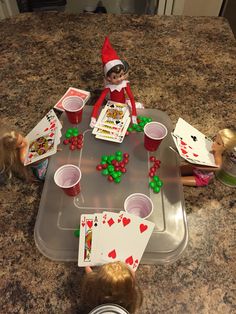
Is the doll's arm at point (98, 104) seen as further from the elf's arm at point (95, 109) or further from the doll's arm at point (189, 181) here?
the doll's arm at point (189, 181)

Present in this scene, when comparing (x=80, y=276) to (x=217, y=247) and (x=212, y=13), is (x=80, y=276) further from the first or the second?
(x=212, y=13)

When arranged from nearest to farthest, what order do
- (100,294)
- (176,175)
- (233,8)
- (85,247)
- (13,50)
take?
(100,294)
(85,247)
(176,175)
(13,50)
(233,8)

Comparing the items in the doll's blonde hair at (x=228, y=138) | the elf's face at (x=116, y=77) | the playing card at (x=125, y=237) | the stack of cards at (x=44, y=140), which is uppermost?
the elf's face at (x=116, y=77)

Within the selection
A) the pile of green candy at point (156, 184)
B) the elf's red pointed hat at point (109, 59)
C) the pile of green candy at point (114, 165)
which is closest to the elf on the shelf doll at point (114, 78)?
the elf's red pointed hat at point (109, 59)

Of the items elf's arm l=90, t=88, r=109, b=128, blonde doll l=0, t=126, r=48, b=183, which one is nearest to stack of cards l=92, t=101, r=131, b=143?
elf's arm l=90, t=88, r=109, b=128

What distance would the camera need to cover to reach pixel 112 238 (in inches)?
30.0

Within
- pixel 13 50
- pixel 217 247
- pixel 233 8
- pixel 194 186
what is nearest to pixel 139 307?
pixel 217 247

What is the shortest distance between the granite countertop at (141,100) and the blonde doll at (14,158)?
0.04 meters

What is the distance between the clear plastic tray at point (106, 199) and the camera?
0.82 m

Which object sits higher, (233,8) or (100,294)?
(100,294)

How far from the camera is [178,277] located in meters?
0.77

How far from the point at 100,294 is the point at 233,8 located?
2362 millimetres

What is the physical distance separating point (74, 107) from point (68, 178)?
0.32m

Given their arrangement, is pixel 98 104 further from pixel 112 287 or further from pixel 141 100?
pixel 112 287
